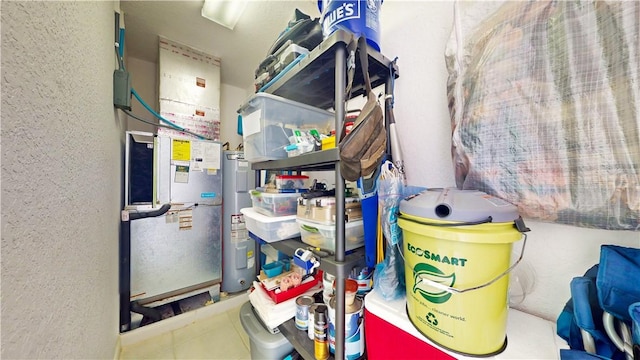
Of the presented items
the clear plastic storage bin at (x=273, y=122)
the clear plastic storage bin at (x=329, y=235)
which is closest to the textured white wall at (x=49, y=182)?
Answer: the clear plastic storage bin at (x=273, y=122)

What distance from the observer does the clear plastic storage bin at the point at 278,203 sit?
0.87 m

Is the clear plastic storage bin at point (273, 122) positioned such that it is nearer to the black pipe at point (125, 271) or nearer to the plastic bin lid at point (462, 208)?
the plastic bin lid at point (462, 208)

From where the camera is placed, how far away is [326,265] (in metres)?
0.61

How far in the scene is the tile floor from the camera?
1.23 m

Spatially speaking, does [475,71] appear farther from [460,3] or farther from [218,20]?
[218,20]

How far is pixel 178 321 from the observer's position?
4.83ft

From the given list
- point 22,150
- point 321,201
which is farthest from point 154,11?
point 321,201

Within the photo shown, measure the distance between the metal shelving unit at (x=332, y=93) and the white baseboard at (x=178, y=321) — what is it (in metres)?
1.11

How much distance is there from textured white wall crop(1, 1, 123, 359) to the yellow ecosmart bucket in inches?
25.6

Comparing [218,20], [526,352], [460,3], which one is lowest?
[526,352]

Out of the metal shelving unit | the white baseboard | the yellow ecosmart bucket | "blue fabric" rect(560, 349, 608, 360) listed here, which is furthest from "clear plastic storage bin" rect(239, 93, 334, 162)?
the white baseboard

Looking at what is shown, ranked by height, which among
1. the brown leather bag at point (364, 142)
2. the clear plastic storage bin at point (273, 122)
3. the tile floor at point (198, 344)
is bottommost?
the tile floor at point (198, 344)

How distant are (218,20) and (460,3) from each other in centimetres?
167

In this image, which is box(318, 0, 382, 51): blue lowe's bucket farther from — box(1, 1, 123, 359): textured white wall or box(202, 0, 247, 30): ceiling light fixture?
box(202, 0, 247, 30): ceiling light fixture
